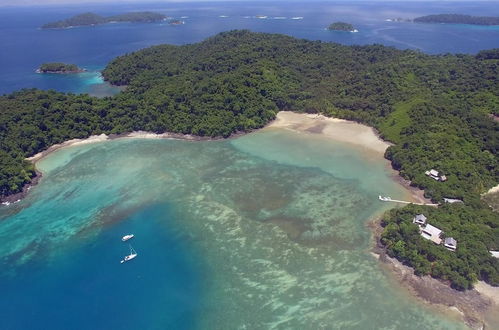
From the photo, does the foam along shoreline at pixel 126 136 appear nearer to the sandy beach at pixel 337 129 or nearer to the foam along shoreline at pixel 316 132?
the foam along shoreline at pixel 316 132

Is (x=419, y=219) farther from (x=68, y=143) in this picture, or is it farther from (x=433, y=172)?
(x=68, y=143)

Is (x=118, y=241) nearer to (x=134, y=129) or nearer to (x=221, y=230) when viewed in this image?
(x=221, y=230)

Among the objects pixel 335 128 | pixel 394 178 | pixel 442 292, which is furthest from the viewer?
pixel 335 128

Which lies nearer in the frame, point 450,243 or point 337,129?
point 450,243

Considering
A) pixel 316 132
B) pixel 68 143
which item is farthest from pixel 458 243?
pixel 68 143

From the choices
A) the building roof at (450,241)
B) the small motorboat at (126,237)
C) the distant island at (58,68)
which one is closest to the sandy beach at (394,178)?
the building roof at (450,241)

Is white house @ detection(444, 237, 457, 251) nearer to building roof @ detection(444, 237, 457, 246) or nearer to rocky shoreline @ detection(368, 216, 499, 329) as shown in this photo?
building roof @ detection(444, 237, 457, 246)

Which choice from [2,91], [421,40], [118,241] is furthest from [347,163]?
[421,40]
